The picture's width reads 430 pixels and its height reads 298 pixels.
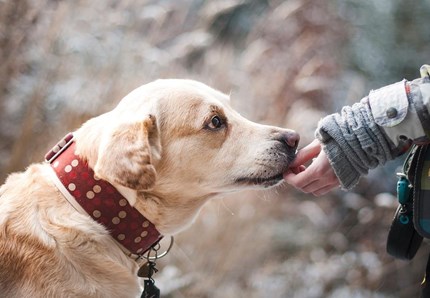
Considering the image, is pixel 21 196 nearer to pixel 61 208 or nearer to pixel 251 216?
pixel 61 208

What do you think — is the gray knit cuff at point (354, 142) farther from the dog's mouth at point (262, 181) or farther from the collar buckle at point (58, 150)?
the collar buckle at point (58, 150)

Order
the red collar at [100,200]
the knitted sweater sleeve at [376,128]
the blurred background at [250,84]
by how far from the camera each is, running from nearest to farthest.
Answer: the knitted sweater sleeve at [376,128], the red collar at [100,200], the blurred background at [250,84]

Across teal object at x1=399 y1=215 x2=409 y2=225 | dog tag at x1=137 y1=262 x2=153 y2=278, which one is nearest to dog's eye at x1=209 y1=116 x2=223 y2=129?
dog tag at x1=137 y1=262 x2=153 y2=278

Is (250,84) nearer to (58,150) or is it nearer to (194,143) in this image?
(194,143)

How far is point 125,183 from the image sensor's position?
1.33 m

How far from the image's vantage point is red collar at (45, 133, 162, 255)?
1.40 metres

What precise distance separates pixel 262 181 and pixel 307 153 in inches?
6.5

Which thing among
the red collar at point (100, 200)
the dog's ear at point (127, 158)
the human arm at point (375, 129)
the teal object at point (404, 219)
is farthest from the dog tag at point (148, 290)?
the teal object at point (404, 219)

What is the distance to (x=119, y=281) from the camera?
4.82 ft

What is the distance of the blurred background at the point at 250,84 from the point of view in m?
2.50

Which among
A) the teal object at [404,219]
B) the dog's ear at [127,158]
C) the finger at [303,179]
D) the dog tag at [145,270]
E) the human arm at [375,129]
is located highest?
the dog's ear at [127,158]

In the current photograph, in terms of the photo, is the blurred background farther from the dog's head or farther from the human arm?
the human arm

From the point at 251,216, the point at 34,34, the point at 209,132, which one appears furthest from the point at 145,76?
the point at 209,132

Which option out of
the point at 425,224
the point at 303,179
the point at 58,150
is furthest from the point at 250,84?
the point at 425,224
